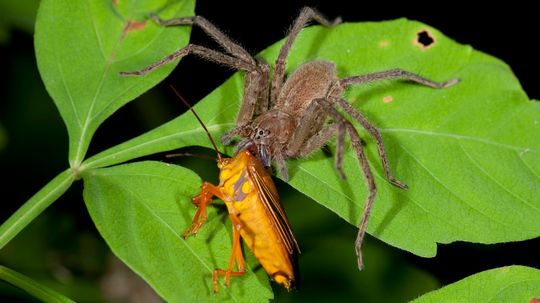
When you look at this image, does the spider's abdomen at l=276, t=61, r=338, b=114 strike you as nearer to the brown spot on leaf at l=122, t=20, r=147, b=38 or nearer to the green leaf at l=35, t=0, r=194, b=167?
the green leaf at l=35, t=0, r=194, b=167

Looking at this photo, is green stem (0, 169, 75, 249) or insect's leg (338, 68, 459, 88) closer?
green stem (0, 169, 75, 249)

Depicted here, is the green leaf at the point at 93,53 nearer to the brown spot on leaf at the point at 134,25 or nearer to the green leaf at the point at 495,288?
the brown spot on leaf at the point at 134,25

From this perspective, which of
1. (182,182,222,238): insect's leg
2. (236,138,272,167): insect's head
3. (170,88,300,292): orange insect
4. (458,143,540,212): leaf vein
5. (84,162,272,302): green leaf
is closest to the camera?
(84,162,272,302): green leaf

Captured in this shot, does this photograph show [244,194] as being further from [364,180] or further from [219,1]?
[219,1]

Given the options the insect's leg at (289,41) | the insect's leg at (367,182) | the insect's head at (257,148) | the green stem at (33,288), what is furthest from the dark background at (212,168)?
the green stem at (33,288)

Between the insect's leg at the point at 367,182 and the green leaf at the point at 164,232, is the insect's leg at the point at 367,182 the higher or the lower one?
the lower one

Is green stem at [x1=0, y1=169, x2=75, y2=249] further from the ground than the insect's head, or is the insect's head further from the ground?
green stem at [x1=0, y1=169, x2=75, y2=249]

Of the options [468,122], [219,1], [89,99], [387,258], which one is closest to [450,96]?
[468,122]

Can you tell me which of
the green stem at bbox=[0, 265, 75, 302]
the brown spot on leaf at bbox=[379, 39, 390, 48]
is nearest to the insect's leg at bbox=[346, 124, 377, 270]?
the brown spot on leaf at bbox=[379, 39, 390, 48]
